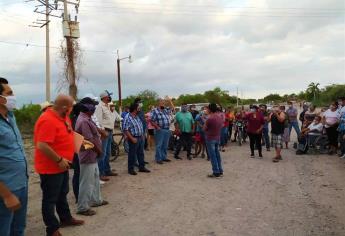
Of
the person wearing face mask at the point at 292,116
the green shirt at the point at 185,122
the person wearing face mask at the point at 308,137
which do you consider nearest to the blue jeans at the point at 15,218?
the green shirt at the point at 185,122

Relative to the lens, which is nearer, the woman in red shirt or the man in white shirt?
the man in white shirt

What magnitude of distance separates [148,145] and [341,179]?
821 centimetres

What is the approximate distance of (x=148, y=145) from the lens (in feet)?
52.9

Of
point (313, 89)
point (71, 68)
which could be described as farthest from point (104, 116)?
point (313, 89)

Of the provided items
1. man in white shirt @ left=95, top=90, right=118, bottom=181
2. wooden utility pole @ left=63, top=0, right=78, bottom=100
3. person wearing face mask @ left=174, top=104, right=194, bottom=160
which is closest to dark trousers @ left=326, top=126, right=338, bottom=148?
person wearing face mask @ left=174, top=104, right=194, bottom=160

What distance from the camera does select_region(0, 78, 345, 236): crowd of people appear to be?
3.93 meters

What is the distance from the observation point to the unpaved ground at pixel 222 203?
19.6 feet

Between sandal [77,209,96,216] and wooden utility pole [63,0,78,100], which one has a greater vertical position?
wooden utility pole [63,0,78,100]

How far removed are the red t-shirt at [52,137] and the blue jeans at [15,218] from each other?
41.8 inches

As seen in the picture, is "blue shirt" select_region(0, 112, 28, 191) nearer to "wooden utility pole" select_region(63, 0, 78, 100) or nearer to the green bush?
"wooden utility pole" select_region(63, 0, 78, 100)

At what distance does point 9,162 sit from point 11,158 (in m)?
0.04

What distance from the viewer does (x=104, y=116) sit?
970cm

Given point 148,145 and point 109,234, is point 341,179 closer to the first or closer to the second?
point 109,234

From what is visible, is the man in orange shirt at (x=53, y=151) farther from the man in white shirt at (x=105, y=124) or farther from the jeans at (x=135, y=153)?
the jeans at (x=135, y=153)
